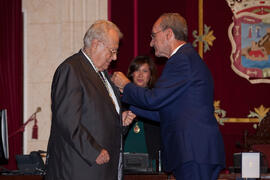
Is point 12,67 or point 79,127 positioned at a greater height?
point 12,67

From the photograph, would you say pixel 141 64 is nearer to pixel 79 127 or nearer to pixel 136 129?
pixel 136 129

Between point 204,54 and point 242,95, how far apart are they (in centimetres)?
73

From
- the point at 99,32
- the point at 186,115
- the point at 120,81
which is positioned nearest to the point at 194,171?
the point at 186,115

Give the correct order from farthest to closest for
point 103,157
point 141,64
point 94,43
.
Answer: point 141,64 < point 94,43 < point 103,157

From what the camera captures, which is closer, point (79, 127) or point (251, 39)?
point (79, 127)

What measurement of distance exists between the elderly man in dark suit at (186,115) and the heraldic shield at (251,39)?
3212 mm

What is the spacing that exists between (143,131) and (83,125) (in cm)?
201

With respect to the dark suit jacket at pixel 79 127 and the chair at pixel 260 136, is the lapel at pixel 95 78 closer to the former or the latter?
the dark suit jacket at pixel 79 127

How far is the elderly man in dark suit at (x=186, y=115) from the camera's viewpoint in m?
3.46

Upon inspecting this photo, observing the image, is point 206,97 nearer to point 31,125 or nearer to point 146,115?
point 146,115

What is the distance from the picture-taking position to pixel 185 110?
3.50 meters

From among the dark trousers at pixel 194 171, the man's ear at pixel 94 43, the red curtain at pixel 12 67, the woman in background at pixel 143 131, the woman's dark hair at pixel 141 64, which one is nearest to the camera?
the dark trousers at pixel 194 171

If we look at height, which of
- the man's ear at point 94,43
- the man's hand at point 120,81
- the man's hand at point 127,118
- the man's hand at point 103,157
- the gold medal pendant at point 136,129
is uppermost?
the man's ear at point 94,43

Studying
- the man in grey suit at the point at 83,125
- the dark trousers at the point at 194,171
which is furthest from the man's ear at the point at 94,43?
the dark trousers at the point at 194,171
